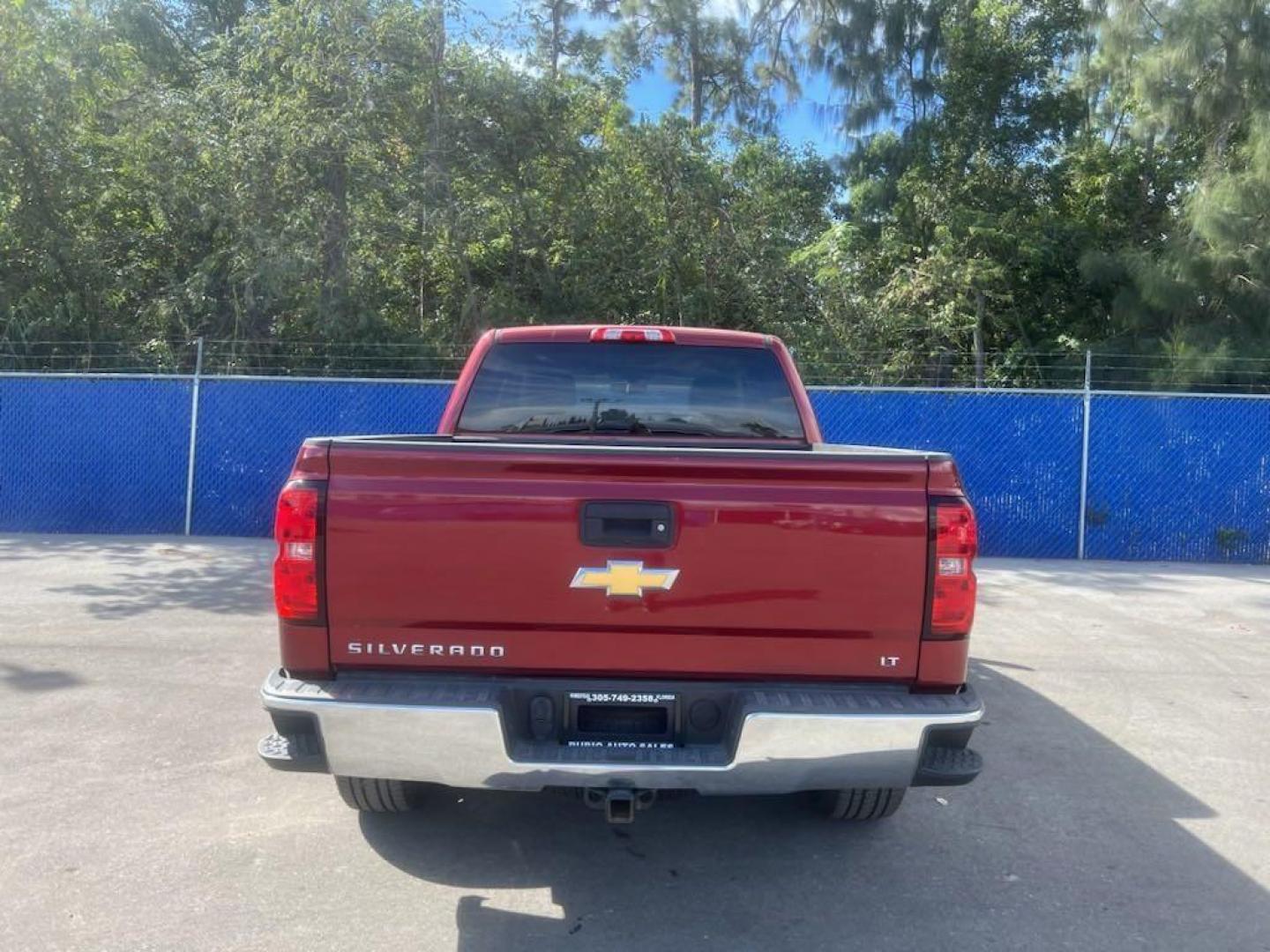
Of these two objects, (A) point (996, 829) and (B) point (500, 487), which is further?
(A) point (996, 829)

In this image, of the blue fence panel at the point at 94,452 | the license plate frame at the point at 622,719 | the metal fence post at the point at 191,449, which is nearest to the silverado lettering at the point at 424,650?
the license plate frame at the point at 622,719

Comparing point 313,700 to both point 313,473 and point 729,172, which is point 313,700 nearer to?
point 313,473

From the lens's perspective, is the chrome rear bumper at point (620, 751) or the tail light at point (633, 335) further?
the tail light at point (633, 335)

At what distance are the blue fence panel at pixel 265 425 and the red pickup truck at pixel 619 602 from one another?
8750mm

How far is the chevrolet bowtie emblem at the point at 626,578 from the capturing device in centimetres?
354

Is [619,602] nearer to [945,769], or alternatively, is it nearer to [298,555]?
[298,555]

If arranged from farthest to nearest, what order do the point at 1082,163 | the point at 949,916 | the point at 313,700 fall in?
the point at 1082,163
the point at 949,916
the point at 313,700

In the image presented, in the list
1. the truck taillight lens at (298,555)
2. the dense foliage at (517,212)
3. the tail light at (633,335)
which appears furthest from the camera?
the dense foliage at (517,212)

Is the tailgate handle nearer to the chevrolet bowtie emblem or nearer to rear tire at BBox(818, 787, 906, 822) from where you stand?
the chevrolet bowtie emblem

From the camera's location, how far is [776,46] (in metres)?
24.2

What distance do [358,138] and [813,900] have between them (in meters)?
12.6

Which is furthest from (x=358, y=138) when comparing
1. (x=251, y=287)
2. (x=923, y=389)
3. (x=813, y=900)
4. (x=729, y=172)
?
(x=813, y=900)

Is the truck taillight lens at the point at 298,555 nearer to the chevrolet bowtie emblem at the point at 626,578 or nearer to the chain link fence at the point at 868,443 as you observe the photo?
the chevrolet bowtie emblem at the point at 626,578

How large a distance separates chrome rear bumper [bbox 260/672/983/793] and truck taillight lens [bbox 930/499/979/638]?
0.89 ft
